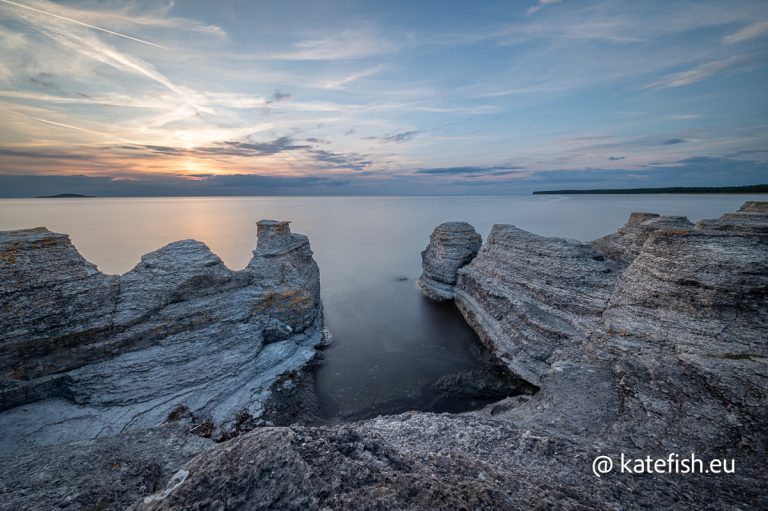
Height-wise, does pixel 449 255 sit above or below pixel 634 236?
below

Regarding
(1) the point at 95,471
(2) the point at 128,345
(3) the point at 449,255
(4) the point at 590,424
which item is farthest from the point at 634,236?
(2) the point at 128,345

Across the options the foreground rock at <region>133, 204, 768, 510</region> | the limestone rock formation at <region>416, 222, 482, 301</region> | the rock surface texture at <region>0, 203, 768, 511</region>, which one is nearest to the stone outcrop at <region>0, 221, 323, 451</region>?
the rock surface texture at <region>0, 203, 768, 511</region>

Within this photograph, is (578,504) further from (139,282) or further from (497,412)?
(139,282)

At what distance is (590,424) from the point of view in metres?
10.1

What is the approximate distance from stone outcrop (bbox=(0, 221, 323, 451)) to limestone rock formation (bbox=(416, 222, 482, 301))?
16.6 m

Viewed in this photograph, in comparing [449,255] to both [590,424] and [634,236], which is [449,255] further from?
[590,424]

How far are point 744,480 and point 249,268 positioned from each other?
72.0 feet

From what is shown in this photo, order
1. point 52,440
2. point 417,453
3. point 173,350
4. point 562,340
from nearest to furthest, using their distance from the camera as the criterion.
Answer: point 417,453 < point 52,440 < point 173,350 < point 562,340

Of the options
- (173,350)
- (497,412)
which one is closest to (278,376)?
(173,350)

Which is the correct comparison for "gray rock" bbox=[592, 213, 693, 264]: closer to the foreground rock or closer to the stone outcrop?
the foreground rock

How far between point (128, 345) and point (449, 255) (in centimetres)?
2485

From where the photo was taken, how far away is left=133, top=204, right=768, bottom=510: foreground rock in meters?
5.91

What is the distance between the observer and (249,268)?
19766 mm

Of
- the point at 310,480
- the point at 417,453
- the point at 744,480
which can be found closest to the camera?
the point at 310,480
